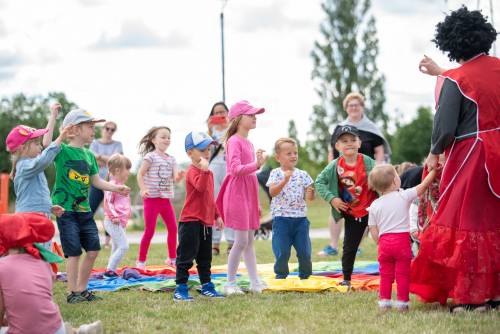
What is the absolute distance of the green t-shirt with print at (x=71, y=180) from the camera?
6.97 meters

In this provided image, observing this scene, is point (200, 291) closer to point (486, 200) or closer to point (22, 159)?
point (22, 159)

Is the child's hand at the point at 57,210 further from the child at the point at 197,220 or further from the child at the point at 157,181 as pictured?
the child at the point at 157,181

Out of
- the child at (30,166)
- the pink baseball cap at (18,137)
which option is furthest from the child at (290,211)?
the pink baseball cap at (18,137)

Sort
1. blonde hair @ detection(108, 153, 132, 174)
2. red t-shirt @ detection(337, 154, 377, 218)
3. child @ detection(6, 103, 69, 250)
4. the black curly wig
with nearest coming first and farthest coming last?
the black curly wig
child @ detection(6, 103, 69, 250)
red t-shirt @ detection(337, 154, 377, 218)
blonde hair @ detection(108, 153, 132, 174)

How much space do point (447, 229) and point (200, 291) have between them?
8.58 feet

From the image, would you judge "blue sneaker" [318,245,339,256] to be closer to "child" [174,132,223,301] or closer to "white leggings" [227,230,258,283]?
"white leggings" [227,230,258,283]

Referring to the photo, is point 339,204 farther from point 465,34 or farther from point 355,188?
point 465,34

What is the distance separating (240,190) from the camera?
734cm

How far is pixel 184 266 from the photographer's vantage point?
7012 mm

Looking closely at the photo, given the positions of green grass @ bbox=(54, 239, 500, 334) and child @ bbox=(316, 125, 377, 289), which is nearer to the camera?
green grass @ bbox=(54, 239, 500, 334)

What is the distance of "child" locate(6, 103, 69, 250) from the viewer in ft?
21.6

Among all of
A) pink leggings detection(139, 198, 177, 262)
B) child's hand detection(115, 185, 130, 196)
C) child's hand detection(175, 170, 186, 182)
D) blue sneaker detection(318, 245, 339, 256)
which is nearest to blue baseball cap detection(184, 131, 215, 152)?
child's hand detection(115, 185, 130, 196)

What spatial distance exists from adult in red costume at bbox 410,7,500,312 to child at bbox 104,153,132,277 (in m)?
4.04

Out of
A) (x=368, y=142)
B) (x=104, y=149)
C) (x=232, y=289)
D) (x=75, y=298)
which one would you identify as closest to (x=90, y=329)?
(x=75, y=298)
